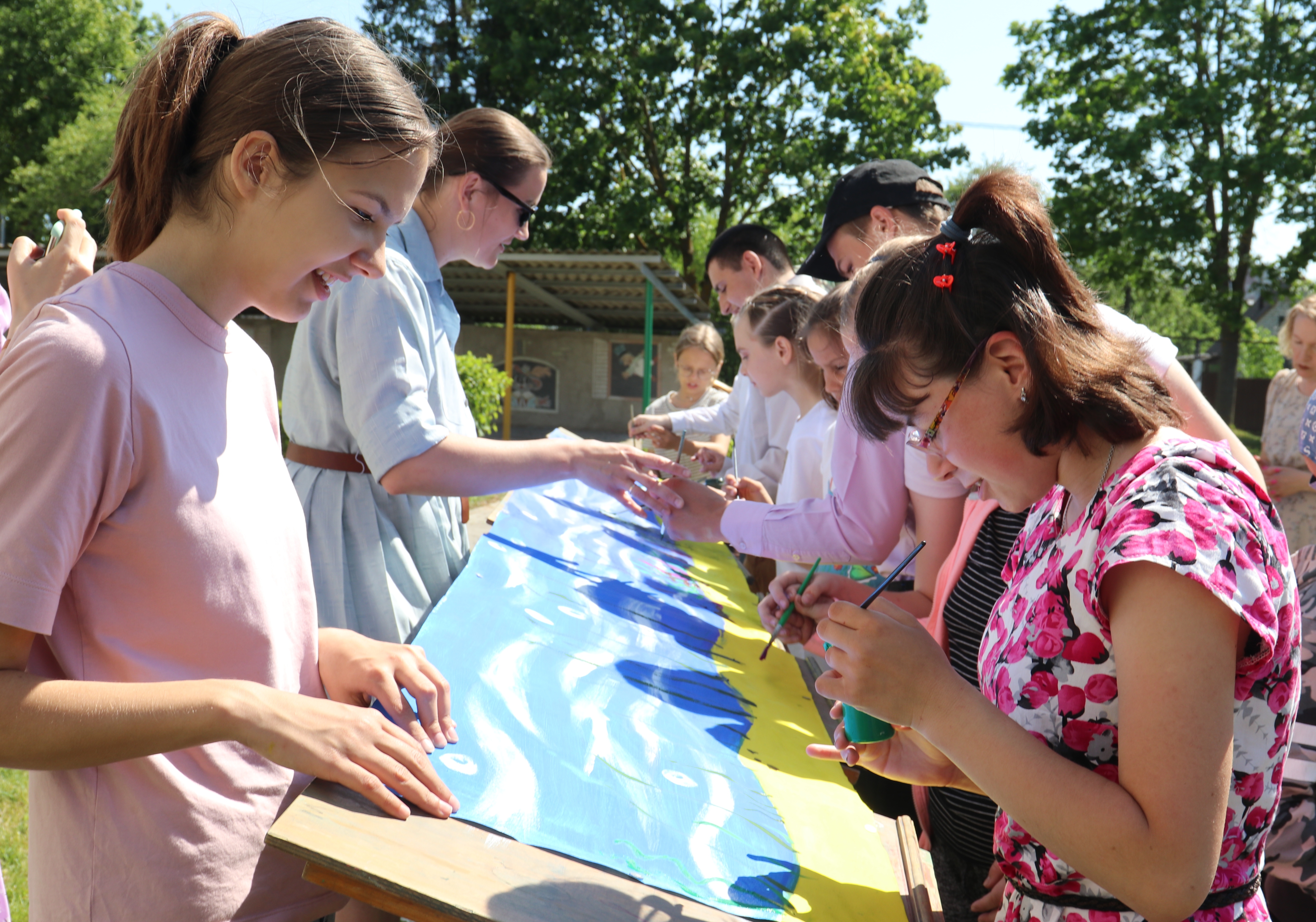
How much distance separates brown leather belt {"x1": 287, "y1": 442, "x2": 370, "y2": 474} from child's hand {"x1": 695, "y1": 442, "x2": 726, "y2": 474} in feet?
8.07

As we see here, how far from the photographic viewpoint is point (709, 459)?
438 cm

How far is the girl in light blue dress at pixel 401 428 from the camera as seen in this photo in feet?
6.30

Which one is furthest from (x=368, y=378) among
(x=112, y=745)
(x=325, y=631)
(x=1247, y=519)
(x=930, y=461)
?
(x=1247, y=519)

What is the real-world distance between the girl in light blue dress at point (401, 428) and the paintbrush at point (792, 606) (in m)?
0.60

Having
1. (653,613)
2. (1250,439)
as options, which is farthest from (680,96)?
(653,613)

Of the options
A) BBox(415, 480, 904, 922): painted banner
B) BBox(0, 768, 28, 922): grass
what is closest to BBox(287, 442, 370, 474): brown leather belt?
BBox(415, 480, 904, 922): painted banner

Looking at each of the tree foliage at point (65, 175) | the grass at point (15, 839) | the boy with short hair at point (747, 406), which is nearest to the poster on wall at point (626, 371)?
the boy with short hair at point (747, 406)

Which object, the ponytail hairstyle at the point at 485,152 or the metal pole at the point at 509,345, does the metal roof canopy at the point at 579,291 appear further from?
the ponytail hairstyle at the point at 485,152

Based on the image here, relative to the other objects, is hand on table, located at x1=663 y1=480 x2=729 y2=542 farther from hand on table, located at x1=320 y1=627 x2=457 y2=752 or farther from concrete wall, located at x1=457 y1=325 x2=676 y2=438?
concrete wall, located at x1=457 y1=325 x2=676 y2=438

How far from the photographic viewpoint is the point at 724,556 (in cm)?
409

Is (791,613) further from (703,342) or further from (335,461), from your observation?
(703,342)

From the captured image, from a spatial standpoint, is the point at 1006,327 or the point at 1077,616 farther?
the point at 1006,327

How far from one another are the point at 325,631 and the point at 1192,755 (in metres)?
1.28

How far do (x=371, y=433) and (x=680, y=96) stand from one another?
21.5 m
